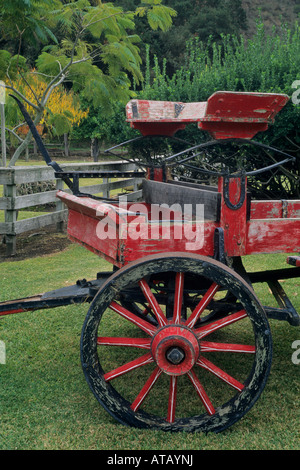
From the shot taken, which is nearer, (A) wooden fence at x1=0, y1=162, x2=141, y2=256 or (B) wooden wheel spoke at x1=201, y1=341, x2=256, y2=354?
(B) wooden wheel spoke at x1=201, y1=341, x2=256, y2=354

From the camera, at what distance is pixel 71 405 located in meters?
2.64

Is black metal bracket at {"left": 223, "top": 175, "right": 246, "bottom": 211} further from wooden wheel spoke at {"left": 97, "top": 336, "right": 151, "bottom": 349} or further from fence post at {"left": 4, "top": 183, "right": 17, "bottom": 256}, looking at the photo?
fence post at {"left": 4, "top": 183, "right": 17, "bottom": 256}

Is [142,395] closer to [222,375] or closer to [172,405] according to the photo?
[172,405]

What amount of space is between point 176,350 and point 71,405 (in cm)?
84

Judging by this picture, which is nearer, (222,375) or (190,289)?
(222,375)

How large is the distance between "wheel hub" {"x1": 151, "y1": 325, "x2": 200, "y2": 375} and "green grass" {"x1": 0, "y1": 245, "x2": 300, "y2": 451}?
35 centimetres

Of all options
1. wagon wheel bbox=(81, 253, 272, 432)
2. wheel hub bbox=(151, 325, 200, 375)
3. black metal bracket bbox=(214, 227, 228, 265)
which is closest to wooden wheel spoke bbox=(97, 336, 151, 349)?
wagon wheel bbox=(81, 253, 272, 432)

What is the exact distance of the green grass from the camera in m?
2.25

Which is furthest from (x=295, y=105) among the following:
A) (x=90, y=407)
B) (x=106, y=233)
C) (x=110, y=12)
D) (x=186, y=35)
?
(x=186, y=35)

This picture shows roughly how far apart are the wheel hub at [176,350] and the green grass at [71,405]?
0.35 m

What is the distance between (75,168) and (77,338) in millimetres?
4643

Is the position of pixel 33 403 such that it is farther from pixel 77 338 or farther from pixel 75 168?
pixel 75 168

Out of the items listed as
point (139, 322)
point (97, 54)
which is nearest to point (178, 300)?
point (139, 322)

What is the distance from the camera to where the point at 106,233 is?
8.02 feet
